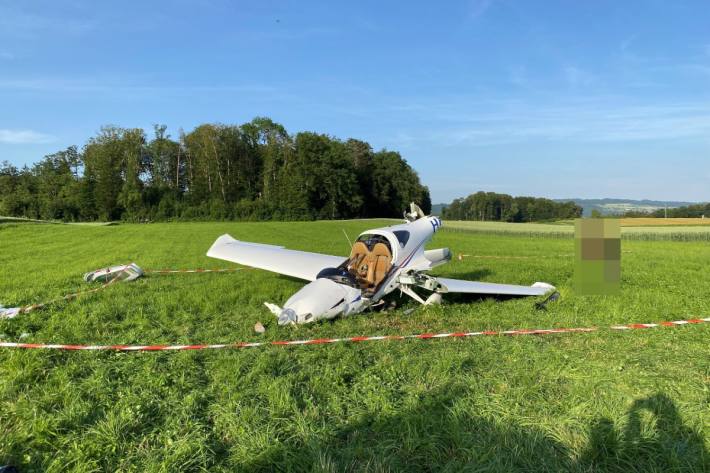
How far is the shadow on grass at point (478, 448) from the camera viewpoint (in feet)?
10.1

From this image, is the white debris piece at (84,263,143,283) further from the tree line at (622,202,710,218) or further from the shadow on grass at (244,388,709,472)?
the tree line at (622,202,710,218)

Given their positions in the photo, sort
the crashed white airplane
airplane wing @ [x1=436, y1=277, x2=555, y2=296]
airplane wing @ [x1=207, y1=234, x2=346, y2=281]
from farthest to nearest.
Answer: airplane wing @ [x1=207, y1=234, x2=346, y2=281], airplane wing @ [x1=436, y1=277, x2=555, y2=296], the crashed white airplane

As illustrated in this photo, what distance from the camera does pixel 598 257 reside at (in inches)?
297

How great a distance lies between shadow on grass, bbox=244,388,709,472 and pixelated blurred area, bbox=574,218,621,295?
4.19 meters

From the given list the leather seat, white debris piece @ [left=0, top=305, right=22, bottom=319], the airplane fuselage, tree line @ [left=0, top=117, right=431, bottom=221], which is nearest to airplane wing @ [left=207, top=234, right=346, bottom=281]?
the leather seat

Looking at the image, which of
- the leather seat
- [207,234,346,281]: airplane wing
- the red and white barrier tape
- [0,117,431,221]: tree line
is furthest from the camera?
[0,117,431,221]: tree line

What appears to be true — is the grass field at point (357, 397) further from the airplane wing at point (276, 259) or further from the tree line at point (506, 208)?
the tree line at point (506, 208)

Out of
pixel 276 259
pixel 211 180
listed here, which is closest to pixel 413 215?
pixel 276 259

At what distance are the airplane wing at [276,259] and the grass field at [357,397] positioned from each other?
104 inches

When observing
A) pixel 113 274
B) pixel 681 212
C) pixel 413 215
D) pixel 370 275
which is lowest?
pixel 113 274

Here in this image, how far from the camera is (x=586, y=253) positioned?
7590 millimetres

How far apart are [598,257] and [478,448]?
227 inches

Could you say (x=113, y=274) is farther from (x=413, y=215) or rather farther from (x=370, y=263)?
(x=413, y=215)

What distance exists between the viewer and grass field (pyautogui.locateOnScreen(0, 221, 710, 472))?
3.19 metres
